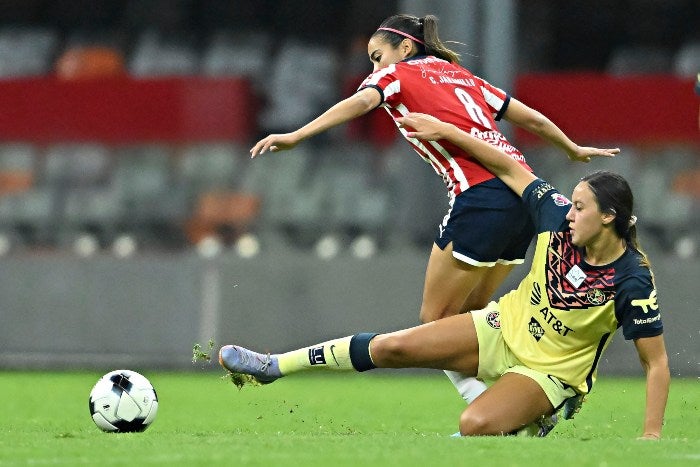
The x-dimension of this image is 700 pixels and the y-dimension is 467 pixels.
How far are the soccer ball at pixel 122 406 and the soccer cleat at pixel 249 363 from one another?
383mm

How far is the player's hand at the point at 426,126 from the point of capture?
6.95 m

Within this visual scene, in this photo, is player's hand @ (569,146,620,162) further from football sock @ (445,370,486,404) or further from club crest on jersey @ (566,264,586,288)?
football sock @ (445,370,486,404)

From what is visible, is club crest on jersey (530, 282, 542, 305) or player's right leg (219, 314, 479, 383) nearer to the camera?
club crest on jersey (530, 282, 542, 305)

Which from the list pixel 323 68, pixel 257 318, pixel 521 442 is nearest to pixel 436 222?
pixel 257 318

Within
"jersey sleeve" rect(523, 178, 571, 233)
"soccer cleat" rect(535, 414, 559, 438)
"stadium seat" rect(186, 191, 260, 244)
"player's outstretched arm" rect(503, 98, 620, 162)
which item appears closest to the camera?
"jersey sleeve" rect(523, 178, 571, 233)

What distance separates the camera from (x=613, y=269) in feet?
21.5

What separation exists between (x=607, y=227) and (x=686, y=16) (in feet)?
34.0

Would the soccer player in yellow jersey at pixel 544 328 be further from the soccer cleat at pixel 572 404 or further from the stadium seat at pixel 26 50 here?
the stadium seat at pixel 26 50

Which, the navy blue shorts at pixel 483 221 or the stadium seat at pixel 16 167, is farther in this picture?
the stadium seat at pixel 16 167

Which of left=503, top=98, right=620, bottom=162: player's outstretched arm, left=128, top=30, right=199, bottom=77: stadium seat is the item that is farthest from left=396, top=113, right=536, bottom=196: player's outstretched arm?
left=128, top=30, right=199, bottom=77: stadium seat

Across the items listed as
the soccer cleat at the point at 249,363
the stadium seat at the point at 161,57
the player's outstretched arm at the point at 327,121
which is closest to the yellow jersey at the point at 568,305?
the player's outstretched arm at the point at 327,121

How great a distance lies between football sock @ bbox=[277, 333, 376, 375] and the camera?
7.01 metres

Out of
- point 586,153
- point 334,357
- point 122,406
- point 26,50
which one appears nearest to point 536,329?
point 334,357

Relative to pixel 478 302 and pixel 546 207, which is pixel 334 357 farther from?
pixel 546 207
